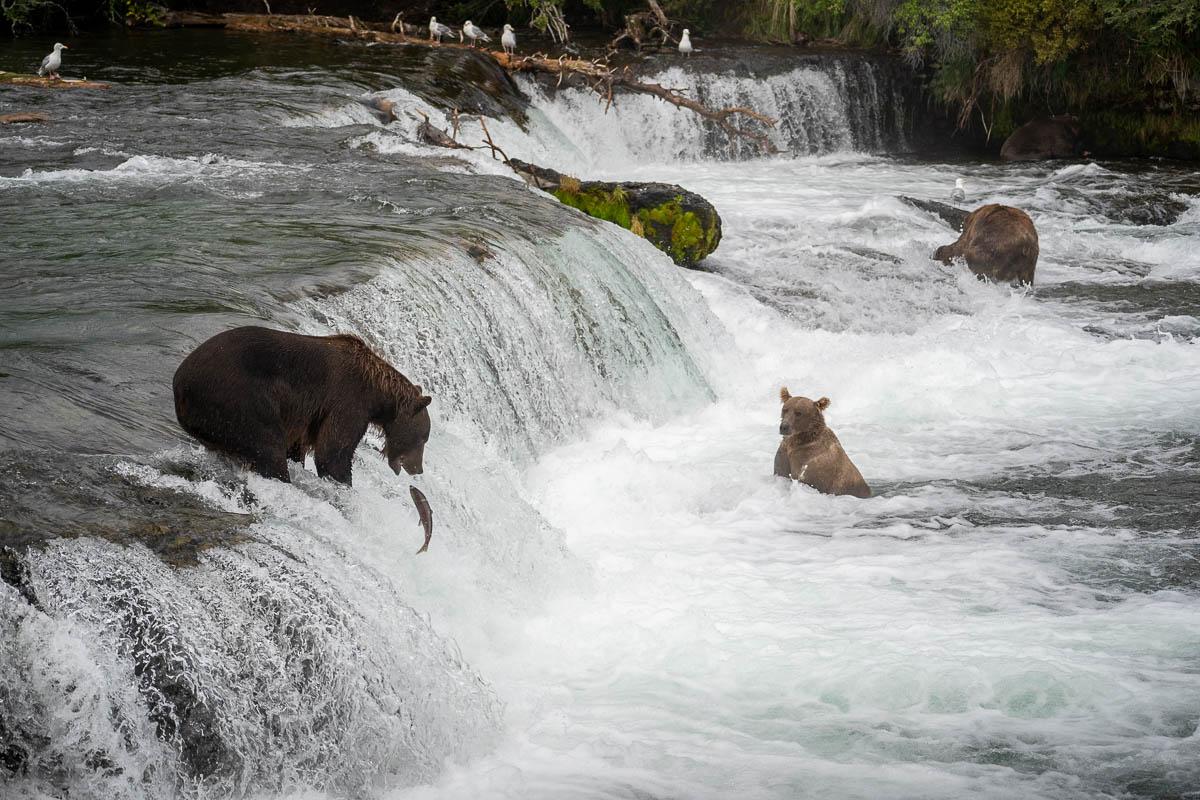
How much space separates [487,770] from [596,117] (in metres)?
14.8

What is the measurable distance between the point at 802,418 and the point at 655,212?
5202mm

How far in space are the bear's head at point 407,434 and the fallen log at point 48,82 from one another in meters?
10.7

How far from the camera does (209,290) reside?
6.36 metres

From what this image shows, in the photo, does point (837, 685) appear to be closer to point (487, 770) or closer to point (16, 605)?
point (487, 770)

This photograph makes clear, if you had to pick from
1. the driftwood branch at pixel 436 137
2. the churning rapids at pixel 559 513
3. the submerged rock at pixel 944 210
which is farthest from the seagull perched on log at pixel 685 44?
the churning rapids at pixel 559 513

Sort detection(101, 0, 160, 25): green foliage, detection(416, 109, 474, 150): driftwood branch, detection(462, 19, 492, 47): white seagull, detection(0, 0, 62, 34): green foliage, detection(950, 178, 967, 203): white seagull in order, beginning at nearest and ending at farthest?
detection(416, 109, 474, 150): driftwood branch → detection(950, 178, 967, 203): white seagull → detection(462, 19, 492, 47): white seagull → detection(0, 0, 62, 34): green foliage → detection(101, 0, 160, 25): green foliage

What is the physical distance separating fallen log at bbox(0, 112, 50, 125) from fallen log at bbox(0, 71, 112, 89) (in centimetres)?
203

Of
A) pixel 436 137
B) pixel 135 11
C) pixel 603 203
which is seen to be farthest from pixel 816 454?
pixel 135 11

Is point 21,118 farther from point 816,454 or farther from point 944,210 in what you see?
point 944,210

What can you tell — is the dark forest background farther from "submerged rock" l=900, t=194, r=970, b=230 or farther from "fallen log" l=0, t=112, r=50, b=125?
"fallen log" l=0, t=112, r=50, b=125

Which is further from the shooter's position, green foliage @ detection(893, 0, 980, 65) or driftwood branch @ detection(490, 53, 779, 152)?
green foliage @ detection(893, 0, 980, 65)

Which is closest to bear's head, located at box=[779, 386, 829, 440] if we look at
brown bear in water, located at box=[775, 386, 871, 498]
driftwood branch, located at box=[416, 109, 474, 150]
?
brown bear in water, located at box=[775, 386, 871, 498]

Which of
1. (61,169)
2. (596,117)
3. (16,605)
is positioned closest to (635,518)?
(16,605)

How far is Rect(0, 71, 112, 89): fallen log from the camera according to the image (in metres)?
13.5
